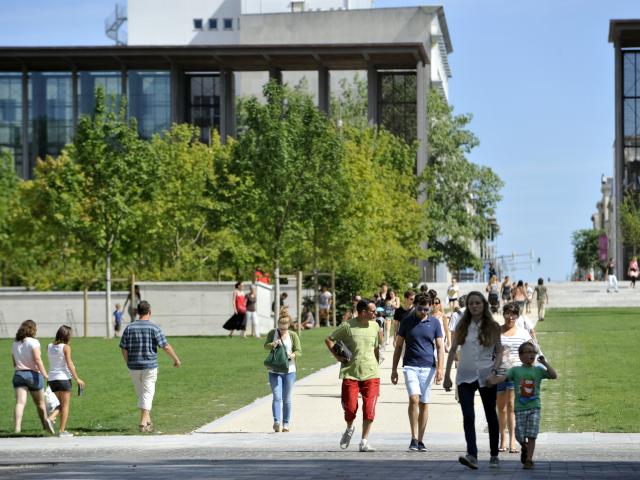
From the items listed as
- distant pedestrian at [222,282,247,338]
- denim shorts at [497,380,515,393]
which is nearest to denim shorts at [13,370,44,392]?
denim shorts at [497,380,515,393]

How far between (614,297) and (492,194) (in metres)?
25.3

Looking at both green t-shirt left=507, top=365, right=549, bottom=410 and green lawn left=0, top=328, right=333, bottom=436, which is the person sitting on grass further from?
green lawn left=0, top=328, right=333, bottom=436

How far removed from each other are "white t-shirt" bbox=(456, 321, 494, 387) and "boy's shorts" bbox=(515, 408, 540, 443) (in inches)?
26.3

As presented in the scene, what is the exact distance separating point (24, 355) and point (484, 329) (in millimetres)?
7441

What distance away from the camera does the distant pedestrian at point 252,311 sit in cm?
4784

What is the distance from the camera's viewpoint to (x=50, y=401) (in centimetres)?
2008

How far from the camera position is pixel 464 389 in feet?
49.2

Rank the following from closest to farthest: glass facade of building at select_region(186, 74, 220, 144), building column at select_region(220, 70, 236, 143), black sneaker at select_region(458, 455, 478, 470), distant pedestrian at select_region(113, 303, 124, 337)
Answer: black sneaker at select_region(458, 455, 478, 470)
distant pedestrian at select_region(113, 303, 124, 337)
building column at select_region(220, 70, 236, 143)
glass facade of building at select_region(186, 74, 220, 144)

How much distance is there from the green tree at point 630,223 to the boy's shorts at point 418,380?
80.2 m

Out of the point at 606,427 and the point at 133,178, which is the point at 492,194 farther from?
the point at 606,427

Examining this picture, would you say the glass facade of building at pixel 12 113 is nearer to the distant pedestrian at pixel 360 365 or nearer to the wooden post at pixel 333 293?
the wooden post at pixel 333 293

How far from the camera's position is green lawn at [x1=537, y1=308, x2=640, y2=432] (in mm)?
20797

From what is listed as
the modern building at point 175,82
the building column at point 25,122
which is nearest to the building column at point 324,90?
the modern building at point 175,82

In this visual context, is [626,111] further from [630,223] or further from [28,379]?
[28,379]
